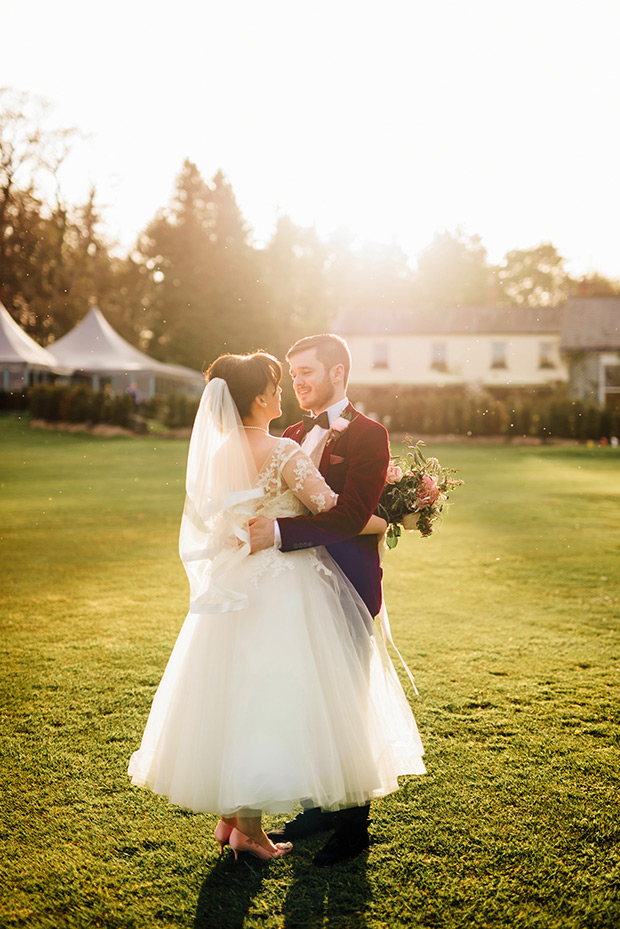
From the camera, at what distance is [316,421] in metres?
3.15

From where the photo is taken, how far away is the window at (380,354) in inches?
1570

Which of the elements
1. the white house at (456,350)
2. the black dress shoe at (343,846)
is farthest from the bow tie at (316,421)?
the white house at (456,350)

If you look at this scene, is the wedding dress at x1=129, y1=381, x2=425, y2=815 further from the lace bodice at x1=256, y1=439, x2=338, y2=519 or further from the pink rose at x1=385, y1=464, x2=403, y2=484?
the pink rose at x1=385, y1=464, x2=403, y2=484

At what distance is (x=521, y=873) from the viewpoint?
9.42 feet

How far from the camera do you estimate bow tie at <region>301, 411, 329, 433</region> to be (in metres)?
3.11

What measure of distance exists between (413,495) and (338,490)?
393 millimetres

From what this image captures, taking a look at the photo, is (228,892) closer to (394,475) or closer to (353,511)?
(353,511)

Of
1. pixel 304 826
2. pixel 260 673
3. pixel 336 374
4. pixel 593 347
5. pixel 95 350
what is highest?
pixel 593 347

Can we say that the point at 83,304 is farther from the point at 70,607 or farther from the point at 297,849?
the point at 297,849

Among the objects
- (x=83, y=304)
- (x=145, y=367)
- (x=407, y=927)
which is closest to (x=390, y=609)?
(x=407, y=927)

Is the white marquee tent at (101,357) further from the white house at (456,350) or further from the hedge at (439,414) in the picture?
the white house at (456,350)

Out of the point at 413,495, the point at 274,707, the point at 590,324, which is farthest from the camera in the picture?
the point at 590,324

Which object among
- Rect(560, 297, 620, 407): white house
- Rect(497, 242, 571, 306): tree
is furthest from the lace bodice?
Rect(497, 242, 571, 306): tree

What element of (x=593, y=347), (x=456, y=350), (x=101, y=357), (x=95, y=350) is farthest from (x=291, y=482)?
(x=456, y=350)
